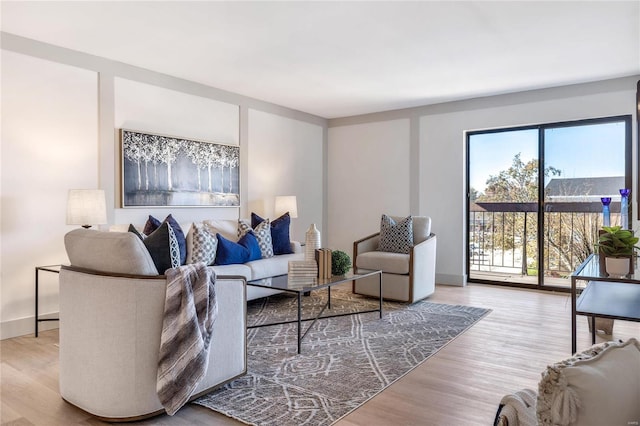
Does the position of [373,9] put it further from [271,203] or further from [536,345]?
[271,203]

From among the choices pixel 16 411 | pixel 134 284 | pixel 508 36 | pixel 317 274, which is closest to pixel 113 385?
pixel 134 284

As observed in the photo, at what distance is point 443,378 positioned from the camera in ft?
8.66

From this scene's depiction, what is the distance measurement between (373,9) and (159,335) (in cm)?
258

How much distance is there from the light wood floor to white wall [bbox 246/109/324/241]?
294 centimetres

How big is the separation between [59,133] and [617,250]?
452 centimetres

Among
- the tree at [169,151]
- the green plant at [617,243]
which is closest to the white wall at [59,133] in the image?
the tree at [169,151]

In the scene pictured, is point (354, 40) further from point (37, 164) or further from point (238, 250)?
point (37, 164)

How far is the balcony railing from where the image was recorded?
5.15 metres

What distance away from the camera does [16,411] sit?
7.23ft

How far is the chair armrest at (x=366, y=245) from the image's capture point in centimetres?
504

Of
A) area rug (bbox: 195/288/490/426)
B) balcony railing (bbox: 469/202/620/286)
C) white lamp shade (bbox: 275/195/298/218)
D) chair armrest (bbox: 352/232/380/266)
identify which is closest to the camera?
area rug (bbox: 195/288/490/426)

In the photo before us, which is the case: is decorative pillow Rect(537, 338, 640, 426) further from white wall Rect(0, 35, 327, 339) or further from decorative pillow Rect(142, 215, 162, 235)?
white wall Rect(0, 35, 327, 339)

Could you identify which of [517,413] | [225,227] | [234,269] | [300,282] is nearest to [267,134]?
[225,227]

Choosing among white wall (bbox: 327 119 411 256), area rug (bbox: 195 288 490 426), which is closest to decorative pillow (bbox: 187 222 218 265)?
area rug (bbox: 195 288 490 426)
